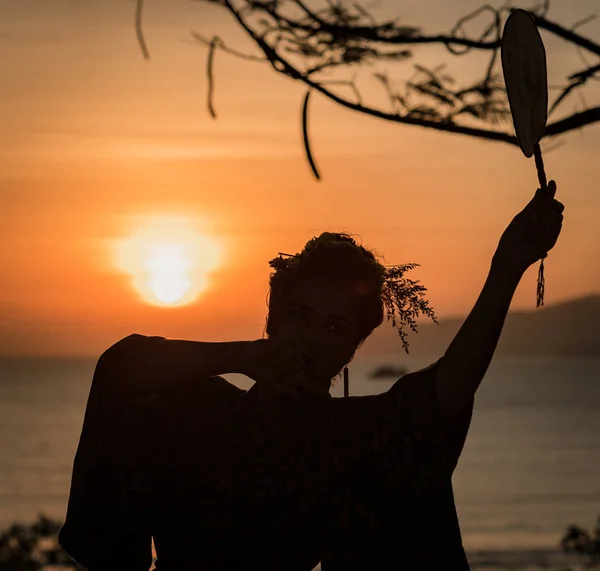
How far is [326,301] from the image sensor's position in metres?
2.72

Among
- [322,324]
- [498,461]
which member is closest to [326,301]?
[322,324]

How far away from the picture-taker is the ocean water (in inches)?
1443

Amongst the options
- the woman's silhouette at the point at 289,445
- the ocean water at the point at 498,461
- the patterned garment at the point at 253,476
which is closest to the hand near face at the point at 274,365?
the woman's silhouette at the point at 289,445

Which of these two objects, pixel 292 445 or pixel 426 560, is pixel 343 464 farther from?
pixel 426 560

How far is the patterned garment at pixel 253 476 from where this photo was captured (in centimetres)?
241

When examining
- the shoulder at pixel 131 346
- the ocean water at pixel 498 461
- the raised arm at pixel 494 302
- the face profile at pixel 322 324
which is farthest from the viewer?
the ocean water at pixel 498 461

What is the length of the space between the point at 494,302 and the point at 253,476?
0.70 m

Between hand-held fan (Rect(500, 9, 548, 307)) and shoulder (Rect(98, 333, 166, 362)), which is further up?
hand-held fan (Rect(500, 9, 548, 307))

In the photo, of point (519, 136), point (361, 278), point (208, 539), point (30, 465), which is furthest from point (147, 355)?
point (30, 465)

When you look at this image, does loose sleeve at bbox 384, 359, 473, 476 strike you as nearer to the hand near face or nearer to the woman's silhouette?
the woman's silhouette

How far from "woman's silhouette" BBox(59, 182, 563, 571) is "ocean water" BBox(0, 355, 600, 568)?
2766cm

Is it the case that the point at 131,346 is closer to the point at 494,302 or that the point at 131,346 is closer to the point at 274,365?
the point at 274,365

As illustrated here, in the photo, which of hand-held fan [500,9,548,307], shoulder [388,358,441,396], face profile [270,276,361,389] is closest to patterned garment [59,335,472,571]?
shoulder [388,358,441,396]

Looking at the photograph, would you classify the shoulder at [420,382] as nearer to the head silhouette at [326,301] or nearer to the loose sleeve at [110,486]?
the head silhouette at [326,301]
